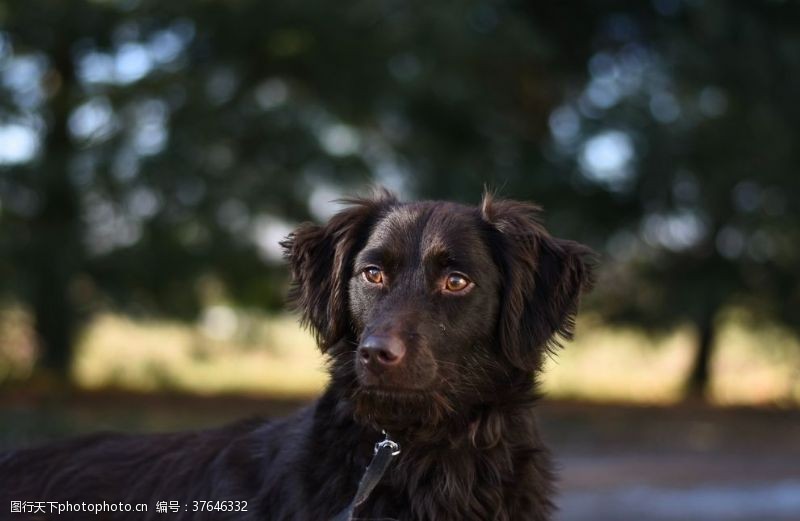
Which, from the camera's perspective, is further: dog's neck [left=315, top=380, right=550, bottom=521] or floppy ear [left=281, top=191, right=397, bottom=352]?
floppy ear [left=281, top=191, right=397, bottom=352]

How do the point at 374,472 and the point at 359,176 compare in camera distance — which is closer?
the point at 374,472

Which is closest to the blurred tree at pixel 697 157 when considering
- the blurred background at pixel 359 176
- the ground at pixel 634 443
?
the blurred background at pixel 359 176

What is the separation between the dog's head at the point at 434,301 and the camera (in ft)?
12.0

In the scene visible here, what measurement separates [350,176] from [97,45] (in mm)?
3956

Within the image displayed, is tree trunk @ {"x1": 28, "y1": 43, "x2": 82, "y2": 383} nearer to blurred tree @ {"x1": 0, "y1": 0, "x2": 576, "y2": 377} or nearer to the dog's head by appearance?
blurred tree @ {"x1": 0, "y1": 0, "x2": 576, "y2": 377}

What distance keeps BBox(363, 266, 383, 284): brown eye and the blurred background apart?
271 inches

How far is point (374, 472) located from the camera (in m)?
3.71

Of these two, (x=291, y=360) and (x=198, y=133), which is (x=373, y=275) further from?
(x=291, y=360)

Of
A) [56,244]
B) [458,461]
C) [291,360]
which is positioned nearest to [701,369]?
[291,360]

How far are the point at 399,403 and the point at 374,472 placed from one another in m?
0.28

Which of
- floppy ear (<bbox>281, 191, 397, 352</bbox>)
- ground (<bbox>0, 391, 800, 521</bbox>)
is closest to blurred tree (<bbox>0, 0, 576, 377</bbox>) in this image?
ground (<bbox>0, 391, 800, 521</bbox>)

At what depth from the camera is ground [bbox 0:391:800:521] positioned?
8.97 metres

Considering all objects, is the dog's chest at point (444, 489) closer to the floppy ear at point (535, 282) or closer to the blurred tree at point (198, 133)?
the floppy ear at point (535, 282)

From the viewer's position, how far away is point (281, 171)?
13.1m
